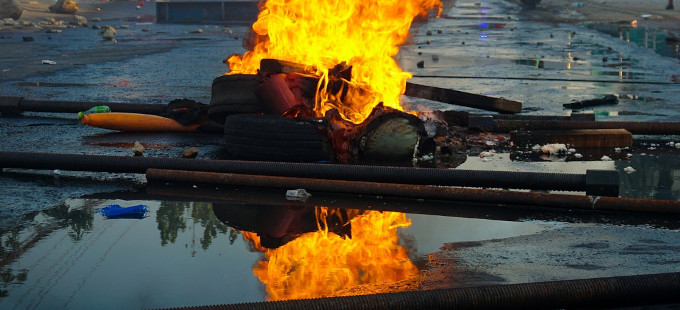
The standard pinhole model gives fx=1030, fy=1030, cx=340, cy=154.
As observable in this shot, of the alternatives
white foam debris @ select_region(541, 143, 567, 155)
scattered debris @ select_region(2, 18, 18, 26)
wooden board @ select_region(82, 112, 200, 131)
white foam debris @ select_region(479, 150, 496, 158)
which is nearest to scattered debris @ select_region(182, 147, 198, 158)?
wooden board @ select_region(82, 112, 200, 131)

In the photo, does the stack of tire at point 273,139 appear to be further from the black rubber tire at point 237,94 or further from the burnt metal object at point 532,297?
the burnt metal object at point 532,297

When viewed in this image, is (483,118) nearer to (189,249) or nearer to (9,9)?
(189,249)

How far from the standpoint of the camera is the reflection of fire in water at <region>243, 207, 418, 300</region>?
5402 mm

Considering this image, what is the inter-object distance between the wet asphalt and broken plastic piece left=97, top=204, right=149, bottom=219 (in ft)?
1.69

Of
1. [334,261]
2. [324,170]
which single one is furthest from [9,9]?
[334,261]

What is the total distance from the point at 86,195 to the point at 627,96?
28.7 ft

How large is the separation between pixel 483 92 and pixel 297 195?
26.2 feet

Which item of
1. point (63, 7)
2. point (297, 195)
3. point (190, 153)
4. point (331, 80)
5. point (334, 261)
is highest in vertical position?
point (63, 7)

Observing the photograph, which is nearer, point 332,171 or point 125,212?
point 125,212

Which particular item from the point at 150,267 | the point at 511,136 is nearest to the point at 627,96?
the point at 511,136

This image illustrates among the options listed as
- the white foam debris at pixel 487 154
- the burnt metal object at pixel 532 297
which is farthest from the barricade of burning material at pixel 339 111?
the burnt metal object at pixel 532 297

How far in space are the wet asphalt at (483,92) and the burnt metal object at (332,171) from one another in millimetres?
155

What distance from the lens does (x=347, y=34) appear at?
10.3 meters

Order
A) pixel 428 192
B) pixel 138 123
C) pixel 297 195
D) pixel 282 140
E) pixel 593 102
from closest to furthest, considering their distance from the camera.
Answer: pixel 428 192 < pixel 297 195 < pixel 282 140 < pixel 138 123 < pixel 593 102
